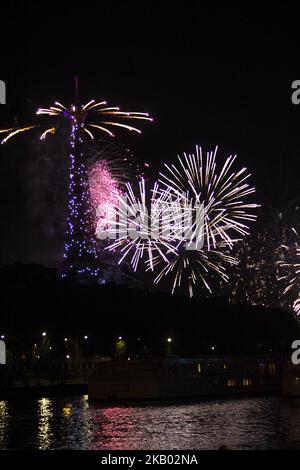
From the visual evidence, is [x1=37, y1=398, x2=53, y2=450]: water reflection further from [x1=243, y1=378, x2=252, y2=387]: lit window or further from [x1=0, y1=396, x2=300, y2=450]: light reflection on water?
[x1=243, y1=378, x2=252, y2=387]: lit window

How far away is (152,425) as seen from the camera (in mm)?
46188

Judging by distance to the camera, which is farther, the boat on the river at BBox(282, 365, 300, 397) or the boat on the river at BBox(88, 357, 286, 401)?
the boat on the river at BBox(282, 365, 300, 397)

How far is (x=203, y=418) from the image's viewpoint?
4959 centimetres

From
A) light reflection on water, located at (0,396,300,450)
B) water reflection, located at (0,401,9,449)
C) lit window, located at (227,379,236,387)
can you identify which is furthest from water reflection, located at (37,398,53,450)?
lit window, located at (227,379,236,387)

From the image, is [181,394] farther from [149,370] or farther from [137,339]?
[137,339]

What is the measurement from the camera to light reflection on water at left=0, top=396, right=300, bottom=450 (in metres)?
39.0

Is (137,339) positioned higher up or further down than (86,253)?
further down

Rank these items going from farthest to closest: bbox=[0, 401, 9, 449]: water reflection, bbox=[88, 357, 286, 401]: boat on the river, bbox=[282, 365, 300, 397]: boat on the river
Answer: bbox=[282, 365, 300, 397]: boat on the river → bbox=[88, 357, 286, 401]: boat on the river → bbox=[0, 401, 9, 449]: water reflection

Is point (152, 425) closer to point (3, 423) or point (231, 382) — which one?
point (3, 423)

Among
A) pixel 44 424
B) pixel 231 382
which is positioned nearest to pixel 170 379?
pixel 231 382
